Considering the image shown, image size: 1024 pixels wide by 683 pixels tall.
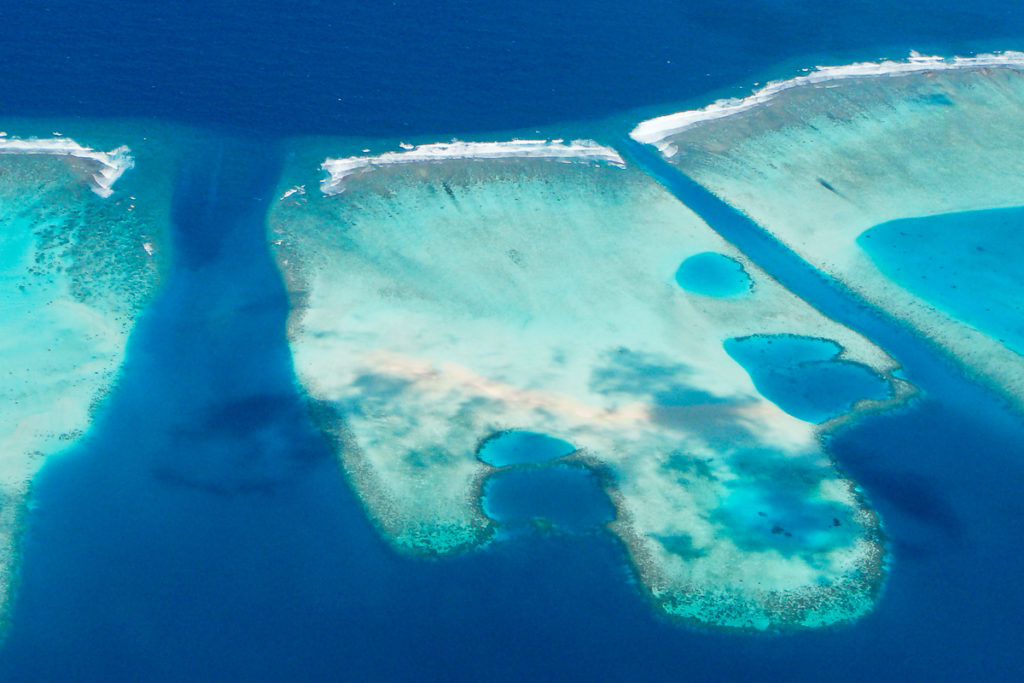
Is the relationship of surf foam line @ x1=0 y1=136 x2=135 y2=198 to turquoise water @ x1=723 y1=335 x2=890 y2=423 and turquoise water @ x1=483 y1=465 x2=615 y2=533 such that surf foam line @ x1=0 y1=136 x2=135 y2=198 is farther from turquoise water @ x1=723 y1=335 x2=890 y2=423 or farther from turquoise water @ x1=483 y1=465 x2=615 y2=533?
turquoise water @ x1=723 y1=335 x2=890 y2=423

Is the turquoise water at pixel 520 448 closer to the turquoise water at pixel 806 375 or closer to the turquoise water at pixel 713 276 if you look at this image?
the turquoise water at pixel 806 375

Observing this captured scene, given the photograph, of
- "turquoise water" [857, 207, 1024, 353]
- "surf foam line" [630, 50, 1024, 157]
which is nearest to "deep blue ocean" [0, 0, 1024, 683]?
"turquoise water" [857, 207, 1024, 353]

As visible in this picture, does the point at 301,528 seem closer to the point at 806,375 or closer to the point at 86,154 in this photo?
the point at 806,375

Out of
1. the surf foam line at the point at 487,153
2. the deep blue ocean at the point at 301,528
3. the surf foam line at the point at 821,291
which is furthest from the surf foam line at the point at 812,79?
the deep blue ocean at the point at 301,528

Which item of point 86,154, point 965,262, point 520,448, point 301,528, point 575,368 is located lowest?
point 301,528

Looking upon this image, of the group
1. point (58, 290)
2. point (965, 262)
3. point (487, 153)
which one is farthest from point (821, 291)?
point (58, 290)

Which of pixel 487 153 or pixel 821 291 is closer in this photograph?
pixel 821 291
